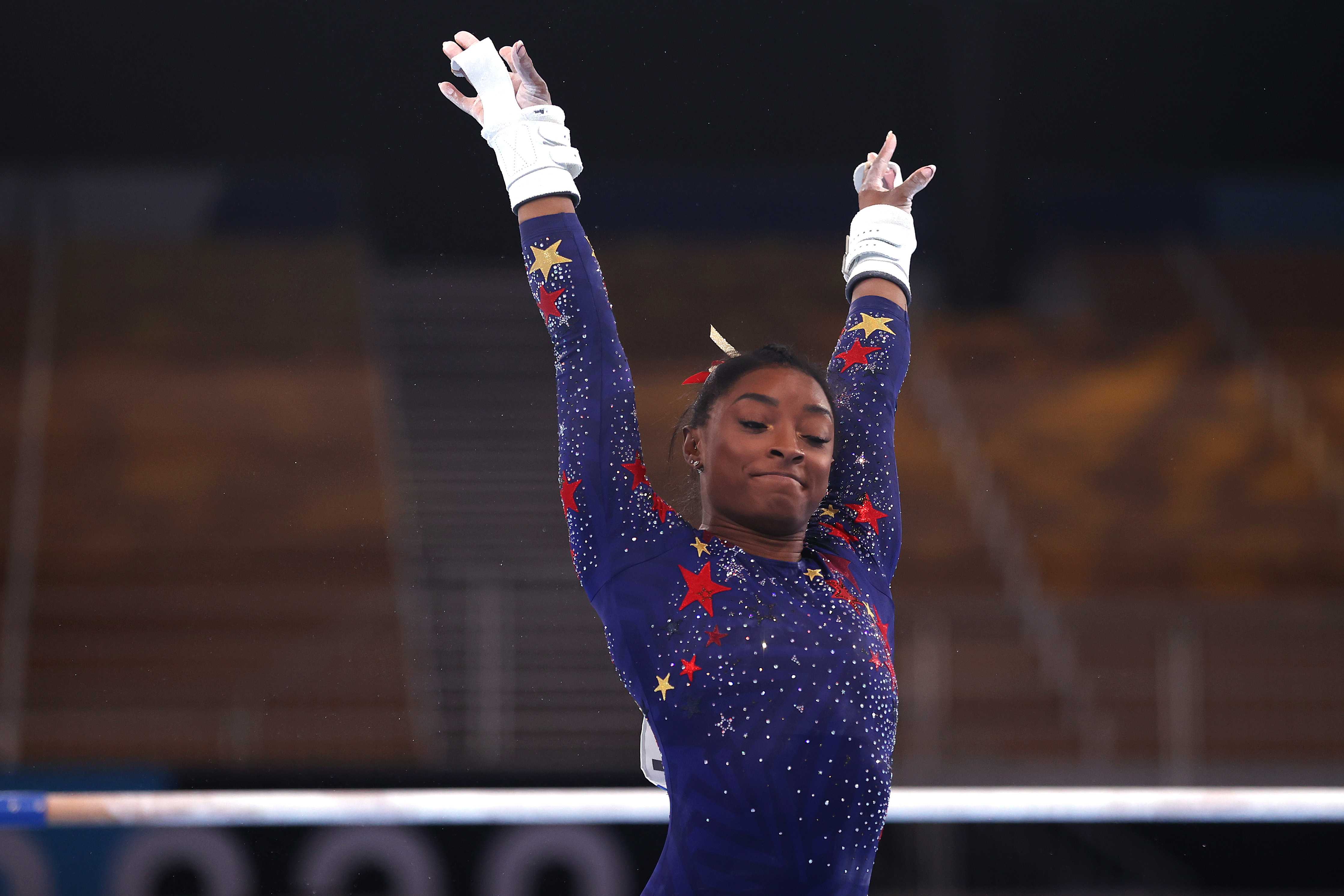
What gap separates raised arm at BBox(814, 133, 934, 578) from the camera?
1694 millimetres

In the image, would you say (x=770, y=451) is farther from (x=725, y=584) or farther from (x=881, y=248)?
(x=881, y=248)

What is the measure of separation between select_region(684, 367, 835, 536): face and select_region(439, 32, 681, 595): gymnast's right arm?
9 cm

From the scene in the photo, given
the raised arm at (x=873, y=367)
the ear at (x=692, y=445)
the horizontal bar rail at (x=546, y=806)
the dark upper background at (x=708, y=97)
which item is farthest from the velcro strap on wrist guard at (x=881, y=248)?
the dark upper background at (x=708, y=97)

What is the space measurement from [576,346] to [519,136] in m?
0.28

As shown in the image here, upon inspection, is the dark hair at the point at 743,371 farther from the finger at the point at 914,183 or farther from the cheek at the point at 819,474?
the finger at the point at 914,183

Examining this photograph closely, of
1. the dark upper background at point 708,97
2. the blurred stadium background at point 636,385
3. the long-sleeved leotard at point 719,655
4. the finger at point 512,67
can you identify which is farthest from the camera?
the blurred stadium background at point 636,385

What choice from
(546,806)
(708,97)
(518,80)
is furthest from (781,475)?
(708,97)

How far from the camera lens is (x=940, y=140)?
7695 mm

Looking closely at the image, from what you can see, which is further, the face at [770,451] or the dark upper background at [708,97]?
the dark upper background at [708,97]

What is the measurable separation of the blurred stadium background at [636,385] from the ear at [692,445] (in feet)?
6.73

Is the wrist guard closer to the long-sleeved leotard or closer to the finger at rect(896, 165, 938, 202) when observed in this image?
the long-sleeved leotard

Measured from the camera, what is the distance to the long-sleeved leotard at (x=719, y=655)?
56.2 inches

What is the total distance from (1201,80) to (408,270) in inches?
197

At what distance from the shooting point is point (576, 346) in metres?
1.54
